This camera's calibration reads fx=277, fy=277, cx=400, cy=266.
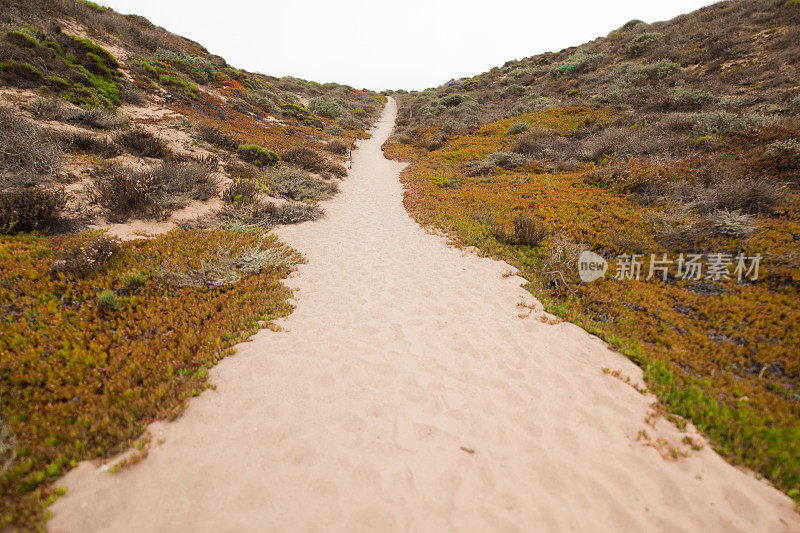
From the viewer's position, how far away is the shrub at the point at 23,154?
7209 mm

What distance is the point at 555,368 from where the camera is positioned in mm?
4445

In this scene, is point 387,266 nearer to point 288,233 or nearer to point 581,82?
point 288,233

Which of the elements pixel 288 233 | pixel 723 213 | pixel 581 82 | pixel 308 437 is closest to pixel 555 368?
pixel 308 437

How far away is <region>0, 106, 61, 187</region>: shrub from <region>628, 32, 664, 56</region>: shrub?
3799 centimetres

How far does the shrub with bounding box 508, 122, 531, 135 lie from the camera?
1954cm

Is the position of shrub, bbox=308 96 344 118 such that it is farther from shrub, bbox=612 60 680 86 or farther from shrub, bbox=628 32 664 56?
shrub, bbox=628 32 664 56

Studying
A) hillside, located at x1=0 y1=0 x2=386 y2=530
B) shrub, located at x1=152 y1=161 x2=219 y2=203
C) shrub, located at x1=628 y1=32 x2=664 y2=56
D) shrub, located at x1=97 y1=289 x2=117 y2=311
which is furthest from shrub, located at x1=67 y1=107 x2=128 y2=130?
shrub, located at x1=628 y1=32 x2=664 y2=56

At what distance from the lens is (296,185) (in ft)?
44.0

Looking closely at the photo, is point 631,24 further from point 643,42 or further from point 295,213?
point 295,213

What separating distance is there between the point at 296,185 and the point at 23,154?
26.0 ft

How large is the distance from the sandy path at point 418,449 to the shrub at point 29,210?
257 inches

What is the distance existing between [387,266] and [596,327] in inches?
197

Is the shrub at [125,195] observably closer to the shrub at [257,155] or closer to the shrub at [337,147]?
the shrub at [257,155]

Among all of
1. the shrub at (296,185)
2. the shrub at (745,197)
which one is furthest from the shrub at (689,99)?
the shrub at (296,185)
